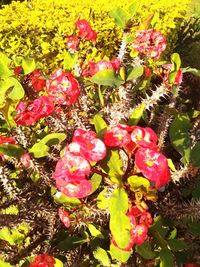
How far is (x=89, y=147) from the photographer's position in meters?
1.90

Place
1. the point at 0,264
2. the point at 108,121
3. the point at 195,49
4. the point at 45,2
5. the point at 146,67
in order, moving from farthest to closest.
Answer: the point at 195,49
the point at 45,2
the point at 146,67
the point at 108,121
the point at 0,264

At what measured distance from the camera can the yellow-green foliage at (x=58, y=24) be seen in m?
4.96

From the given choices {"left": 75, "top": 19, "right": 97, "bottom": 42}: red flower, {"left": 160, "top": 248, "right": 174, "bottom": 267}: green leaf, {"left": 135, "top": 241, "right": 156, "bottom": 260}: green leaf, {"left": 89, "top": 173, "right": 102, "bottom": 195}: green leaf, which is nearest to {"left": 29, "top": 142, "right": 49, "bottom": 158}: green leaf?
{"left": 89, "top": 173, "right": 102, "bottom": 195}: green leaf

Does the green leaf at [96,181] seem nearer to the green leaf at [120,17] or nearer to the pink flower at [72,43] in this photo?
the green leaf at [120,17]

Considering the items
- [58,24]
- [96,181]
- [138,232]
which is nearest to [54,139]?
[96,181]

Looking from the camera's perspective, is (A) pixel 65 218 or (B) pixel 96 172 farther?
(A) pixel 65 218

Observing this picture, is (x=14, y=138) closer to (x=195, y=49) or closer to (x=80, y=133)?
(x=80, y=133)

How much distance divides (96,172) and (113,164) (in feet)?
0.39

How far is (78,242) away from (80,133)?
37.9 inches

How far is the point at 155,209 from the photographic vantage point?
277 centimetres

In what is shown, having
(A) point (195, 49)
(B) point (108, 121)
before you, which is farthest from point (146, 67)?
(A) point (195, 49)

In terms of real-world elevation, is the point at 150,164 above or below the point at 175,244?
above

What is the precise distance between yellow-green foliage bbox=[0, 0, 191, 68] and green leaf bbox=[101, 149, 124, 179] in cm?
254

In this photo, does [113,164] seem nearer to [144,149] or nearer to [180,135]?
[144,149]
